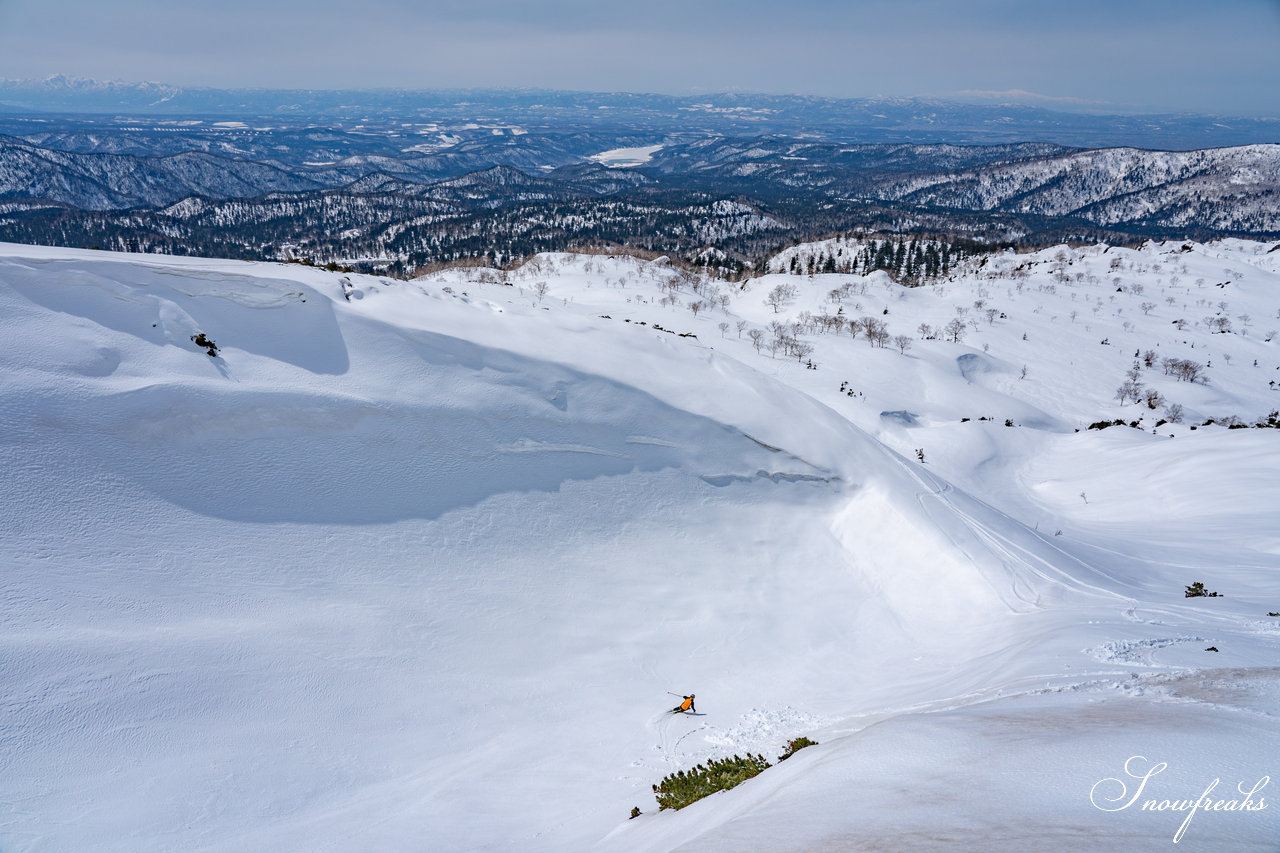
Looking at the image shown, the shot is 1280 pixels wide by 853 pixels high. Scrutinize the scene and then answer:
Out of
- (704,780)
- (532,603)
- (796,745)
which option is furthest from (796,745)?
(532,603)

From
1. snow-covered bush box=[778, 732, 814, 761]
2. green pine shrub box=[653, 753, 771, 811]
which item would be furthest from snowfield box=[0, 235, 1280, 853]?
green pine shrub box=[653, 753, 771, 811]

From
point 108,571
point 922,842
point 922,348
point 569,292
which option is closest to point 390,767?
point 108,571

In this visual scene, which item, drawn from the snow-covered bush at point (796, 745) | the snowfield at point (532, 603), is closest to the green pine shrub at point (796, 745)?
the snow-covered bush at point (796, 745)

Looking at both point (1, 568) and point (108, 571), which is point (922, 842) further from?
point (1, 568)

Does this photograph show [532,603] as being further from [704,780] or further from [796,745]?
[796,745]

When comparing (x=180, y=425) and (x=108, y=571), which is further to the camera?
(x=180, y=425)

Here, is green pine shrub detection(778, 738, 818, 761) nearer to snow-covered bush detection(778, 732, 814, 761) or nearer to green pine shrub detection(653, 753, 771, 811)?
snow-covered bush detection(778, 732, 814, 761)
